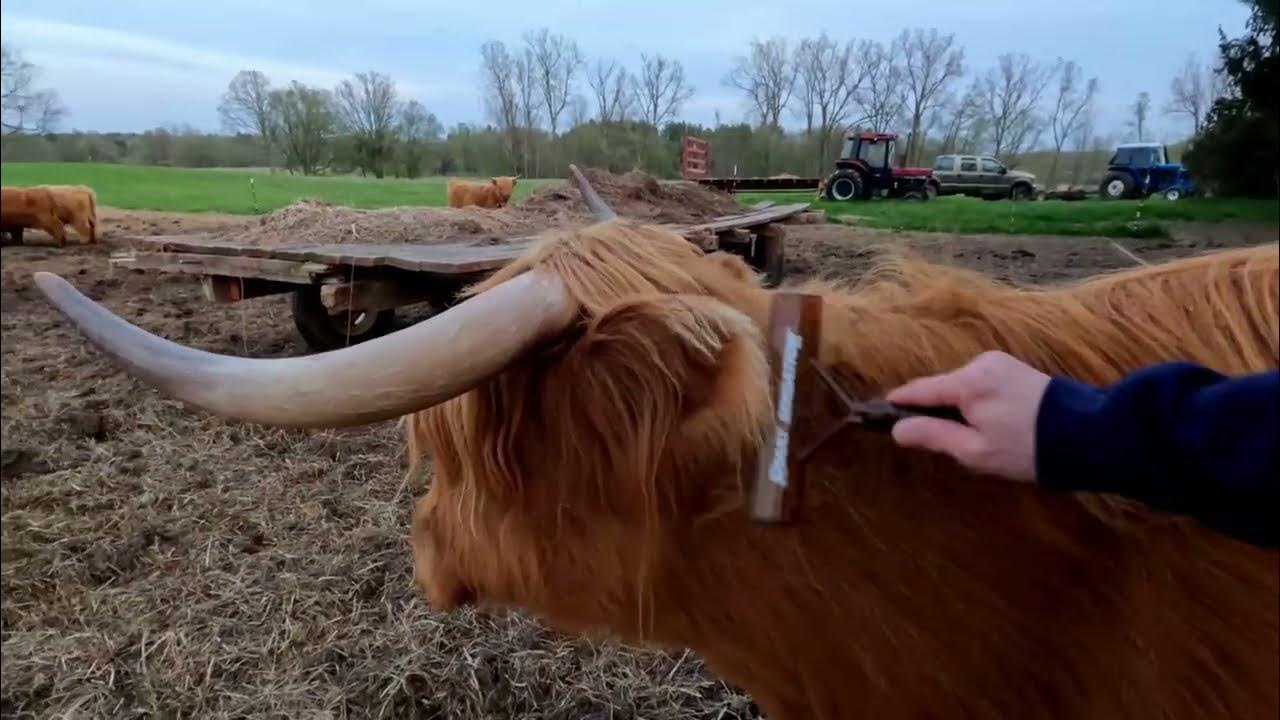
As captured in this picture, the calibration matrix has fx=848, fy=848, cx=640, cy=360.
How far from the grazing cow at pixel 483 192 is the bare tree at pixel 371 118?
687mm

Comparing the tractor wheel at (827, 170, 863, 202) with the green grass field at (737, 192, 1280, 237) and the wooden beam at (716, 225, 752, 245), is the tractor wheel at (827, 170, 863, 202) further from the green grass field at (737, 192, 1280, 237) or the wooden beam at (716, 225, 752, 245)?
the wooden beam at (716, 225, 752, 245)

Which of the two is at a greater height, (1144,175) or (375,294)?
(1144,175)

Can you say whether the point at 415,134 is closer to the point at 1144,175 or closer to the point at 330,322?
the point at 330,322

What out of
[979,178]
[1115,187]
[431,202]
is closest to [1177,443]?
[431,202]

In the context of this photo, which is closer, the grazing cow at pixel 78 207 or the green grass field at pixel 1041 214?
the grazing cow at pixel 78 207

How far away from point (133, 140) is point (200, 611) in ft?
7.17

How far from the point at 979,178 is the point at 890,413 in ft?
10.6

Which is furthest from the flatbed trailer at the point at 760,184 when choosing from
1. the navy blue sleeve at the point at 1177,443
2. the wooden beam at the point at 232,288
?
the navy blue sleeve at the point at 1177,443

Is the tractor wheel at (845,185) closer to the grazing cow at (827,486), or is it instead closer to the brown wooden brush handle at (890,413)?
the grazing cow at (827,486)

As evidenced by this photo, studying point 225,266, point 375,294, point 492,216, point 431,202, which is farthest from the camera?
point 375,294

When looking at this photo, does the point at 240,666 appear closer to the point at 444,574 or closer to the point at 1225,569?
the point at 444,574

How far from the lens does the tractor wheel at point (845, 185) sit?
3.83m

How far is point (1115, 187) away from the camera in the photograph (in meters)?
5.07

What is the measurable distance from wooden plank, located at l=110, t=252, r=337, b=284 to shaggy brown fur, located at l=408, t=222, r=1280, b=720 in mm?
848
